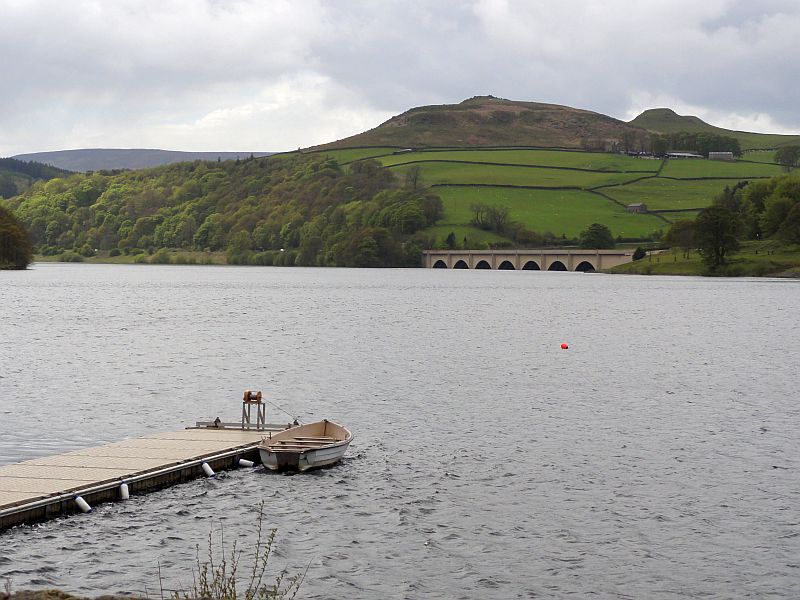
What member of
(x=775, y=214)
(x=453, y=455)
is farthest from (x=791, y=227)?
Result: (x=453, y=455)

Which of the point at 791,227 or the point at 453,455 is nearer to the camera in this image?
the point at 453,455

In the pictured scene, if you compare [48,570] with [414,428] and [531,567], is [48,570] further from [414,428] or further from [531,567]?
[414,428]

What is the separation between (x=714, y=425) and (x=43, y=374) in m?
35.0

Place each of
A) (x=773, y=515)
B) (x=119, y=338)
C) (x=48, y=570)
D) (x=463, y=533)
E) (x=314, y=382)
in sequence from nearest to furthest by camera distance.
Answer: (x=48, y=570), (x=463, y=533), (x=773, y=515), (x=314, y=382), (x=119, y=338)

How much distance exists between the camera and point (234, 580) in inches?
773

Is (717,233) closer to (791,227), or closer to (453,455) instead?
(791,227)

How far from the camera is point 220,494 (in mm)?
30953

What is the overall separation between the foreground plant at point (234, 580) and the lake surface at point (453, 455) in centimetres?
45

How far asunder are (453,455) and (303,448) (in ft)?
18.0

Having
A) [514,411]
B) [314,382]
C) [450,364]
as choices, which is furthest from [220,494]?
[450,364]

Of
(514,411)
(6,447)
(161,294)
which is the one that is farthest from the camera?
(161,294)

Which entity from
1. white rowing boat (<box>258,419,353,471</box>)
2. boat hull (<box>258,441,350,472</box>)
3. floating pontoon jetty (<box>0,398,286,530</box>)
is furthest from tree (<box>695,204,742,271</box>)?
boat hull (<box>258,441,350,472</box>)

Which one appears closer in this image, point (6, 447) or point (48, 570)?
point (48, 570)

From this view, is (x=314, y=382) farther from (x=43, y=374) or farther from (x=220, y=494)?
(x=220, y=494)
